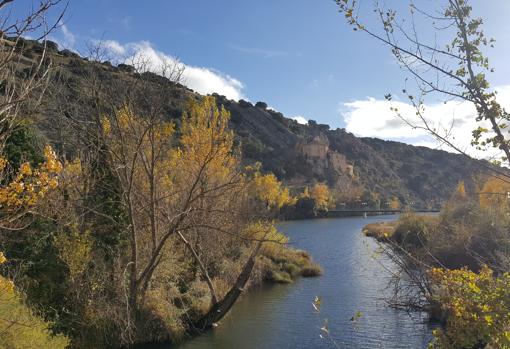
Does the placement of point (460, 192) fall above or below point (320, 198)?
above

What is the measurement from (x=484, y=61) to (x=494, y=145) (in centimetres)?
93

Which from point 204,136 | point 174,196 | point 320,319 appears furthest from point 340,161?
point 320,319

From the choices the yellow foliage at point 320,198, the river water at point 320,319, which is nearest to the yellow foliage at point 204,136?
the river water at point 320,319

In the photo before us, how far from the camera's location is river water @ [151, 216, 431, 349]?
52.5ft

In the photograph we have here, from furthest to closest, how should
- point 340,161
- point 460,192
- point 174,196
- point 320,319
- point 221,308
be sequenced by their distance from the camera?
point 340,161, point 460,192, point 174,196, point 320,319, point 221,308

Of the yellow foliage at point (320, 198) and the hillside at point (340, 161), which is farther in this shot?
the hillside at point (340, 161)

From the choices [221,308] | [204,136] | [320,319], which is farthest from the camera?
[204,136]

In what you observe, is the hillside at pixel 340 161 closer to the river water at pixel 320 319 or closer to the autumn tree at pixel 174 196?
the river water at pixel 320 319

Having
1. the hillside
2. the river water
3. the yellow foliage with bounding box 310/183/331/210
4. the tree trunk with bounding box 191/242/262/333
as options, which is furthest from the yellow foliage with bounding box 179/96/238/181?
the hillside

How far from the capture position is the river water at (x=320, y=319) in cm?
1600

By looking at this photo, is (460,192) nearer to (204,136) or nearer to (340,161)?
(204,136)

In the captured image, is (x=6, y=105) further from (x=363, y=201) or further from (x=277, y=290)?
(x=363, y=201)

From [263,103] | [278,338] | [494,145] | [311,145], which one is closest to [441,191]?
[311,145]

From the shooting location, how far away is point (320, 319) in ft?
61.0
